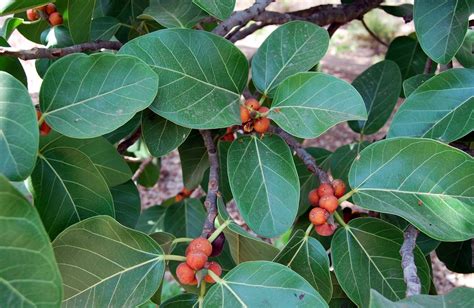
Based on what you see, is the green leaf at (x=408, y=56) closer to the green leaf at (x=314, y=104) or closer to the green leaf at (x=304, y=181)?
the green leaf at (x=304, y=181)

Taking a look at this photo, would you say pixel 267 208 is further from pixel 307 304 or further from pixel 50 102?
pixel 50 102

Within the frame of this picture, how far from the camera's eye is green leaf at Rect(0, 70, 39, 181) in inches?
22.5

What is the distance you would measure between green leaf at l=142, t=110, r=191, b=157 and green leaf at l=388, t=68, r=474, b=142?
0.31m

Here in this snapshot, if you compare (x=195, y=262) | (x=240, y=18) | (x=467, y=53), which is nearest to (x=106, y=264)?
(x=195, y=262)

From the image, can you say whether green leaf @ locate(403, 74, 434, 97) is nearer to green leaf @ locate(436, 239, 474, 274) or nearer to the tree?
the tree

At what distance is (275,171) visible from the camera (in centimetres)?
76

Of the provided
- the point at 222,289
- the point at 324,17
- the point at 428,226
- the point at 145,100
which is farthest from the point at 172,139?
the point at 324,17

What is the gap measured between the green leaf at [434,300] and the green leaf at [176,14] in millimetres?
506

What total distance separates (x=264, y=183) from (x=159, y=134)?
186 millimetres

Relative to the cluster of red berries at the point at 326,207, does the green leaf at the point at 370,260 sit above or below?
below

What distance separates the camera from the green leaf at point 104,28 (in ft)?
3.30

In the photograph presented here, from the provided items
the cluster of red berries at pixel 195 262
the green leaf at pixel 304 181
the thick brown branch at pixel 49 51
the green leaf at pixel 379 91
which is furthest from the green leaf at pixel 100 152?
the green leaf at pixel 379 91

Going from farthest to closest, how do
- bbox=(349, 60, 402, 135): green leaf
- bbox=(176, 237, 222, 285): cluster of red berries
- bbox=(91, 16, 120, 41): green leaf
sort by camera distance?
bbox=(349, 60, 402, 135): green leaf
bbox=(91, 16, 120, 41): green leaf
bbox=(176, 237, 222, 285): cluster of red berries

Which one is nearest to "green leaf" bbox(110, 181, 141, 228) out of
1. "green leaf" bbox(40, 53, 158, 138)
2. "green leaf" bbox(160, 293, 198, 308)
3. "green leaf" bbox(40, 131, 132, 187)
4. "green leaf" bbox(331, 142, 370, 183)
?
"green leaf" bbox(40, 131, 132, 187)
